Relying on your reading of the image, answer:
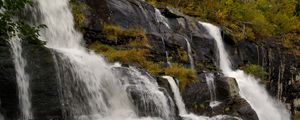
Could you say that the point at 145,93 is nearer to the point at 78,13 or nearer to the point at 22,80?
the point at 22,80

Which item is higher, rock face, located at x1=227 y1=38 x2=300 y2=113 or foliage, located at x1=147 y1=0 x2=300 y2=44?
foliage, located at x1=147 y1=0 x2=300 y2=44

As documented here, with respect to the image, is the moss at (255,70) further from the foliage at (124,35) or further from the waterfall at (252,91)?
the foliage at (124,35)

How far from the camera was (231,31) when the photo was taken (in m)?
35.0

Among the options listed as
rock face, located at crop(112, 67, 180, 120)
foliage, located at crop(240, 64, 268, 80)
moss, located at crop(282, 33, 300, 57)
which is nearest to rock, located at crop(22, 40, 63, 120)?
rock face, located at crop(112, 67, 180, 120)

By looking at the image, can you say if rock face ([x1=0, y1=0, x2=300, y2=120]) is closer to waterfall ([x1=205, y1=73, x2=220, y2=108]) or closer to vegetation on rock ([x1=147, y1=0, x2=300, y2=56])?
waterfall ([x1=205, y1=73, x2=220, y2=108])

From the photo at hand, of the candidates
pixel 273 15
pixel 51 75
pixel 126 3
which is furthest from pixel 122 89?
pixel 273 15

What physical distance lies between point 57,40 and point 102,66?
9.82 ft

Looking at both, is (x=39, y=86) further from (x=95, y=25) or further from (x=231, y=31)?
(x=231, y=31)

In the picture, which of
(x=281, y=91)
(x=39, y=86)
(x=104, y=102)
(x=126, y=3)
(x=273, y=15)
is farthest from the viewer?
(x=273, y=15)

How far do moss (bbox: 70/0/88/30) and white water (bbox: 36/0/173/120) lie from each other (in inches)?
67.3

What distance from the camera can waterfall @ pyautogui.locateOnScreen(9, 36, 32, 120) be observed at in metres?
15.5

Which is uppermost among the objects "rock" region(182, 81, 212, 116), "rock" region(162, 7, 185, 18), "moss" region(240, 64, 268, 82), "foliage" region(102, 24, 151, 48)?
"rock" region(162, 7, 185, 18)

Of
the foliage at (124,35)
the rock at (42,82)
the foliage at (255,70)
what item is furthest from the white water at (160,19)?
the rock at (42,82)

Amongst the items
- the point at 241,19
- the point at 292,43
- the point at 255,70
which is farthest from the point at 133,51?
the point at 292,43
